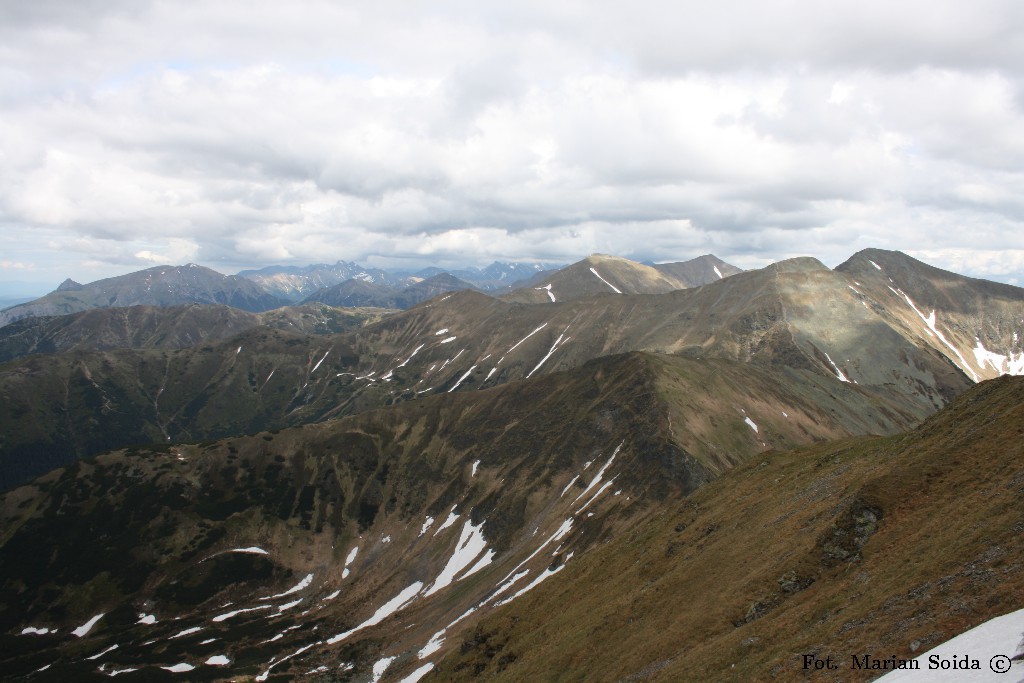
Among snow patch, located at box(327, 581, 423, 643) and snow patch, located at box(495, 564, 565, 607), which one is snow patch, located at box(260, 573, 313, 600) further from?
snow patch, located at box(495, 564, 565, 607)

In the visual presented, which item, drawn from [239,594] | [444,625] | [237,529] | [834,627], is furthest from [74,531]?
[834,627]

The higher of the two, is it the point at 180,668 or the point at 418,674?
the point at 418,674

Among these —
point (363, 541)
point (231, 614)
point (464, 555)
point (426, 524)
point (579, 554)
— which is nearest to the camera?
point (579, 554)

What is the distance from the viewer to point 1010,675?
18594 mm

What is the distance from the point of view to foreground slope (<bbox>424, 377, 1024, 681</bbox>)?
1251 inches

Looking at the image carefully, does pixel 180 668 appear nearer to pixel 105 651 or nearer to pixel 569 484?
pixel 105 651

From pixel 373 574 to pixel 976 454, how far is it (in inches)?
5980

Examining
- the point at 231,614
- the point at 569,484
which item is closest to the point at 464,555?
the point at 569,484

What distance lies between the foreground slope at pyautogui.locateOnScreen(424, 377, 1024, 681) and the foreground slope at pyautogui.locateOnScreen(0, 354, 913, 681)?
35828 millimetres

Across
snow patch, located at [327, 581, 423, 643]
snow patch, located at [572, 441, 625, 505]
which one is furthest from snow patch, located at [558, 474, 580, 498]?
snow patch, located at [327, 581, 423, 643]
